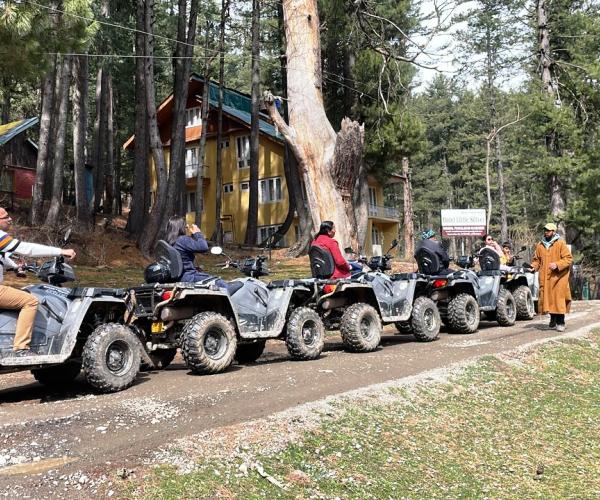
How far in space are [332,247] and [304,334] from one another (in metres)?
1.70

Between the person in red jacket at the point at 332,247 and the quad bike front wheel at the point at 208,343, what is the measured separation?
2.63 metres

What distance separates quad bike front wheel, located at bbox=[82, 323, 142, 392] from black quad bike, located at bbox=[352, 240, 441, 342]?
167 inches

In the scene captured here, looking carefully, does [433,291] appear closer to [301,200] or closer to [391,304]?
[391,304]

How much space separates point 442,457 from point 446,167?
71.2 meters

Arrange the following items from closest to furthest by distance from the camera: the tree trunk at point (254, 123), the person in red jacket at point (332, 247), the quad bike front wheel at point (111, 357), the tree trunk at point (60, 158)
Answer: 1. the quad bike front wheel at point (111, 357)
2. the person in red jacket at point (332, 247)
3. the tree trunk at point (60, 158)
4. the tree trunk at point (254, 123)

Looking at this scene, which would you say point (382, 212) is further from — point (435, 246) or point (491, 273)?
point (435, 246)

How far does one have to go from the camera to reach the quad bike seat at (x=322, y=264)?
10195mm

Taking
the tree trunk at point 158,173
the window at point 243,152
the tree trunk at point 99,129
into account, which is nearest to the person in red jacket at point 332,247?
the tree trunk at point 158,173

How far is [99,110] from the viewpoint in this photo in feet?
113

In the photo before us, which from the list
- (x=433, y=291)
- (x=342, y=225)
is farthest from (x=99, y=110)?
(x=433, y=291)

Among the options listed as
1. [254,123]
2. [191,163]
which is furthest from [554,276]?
[191,163]

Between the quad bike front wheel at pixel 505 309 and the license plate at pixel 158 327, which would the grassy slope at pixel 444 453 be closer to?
the license plate at pixel 158 327

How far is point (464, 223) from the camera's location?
25547mm

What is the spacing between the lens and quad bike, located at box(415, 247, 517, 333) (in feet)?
40.3
